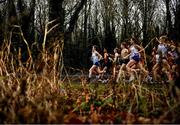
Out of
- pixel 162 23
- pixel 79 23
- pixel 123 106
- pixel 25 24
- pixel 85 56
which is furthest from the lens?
pixel 79 23

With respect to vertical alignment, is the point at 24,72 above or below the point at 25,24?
below

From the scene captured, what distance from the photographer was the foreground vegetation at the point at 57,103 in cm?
559

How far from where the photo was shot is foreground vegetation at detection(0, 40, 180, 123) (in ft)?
18.3

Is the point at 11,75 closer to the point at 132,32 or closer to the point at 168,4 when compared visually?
the point at 168,4

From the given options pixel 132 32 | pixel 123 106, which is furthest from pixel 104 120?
pixel 132 32

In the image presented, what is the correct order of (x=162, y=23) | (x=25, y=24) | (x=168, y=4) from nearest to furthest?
(x=25, y=24) < (x=168, y=4) < (x=162, y=23)

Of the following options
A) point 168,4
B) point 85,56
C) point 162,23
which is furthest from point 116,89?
point 162,23

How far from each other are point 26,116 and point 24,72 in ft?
9.82

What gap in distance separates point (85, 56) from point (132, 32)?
908 centimetres

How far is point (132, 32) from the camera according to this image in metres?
56.4

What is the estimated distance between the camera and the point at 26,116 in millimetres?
5406

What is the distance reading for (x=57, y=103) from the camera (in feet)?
23.8

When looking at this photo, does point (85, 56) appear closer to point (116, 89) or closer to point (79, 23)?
point (79, 23)

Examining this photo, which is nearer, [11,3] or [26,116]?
[26,116]
